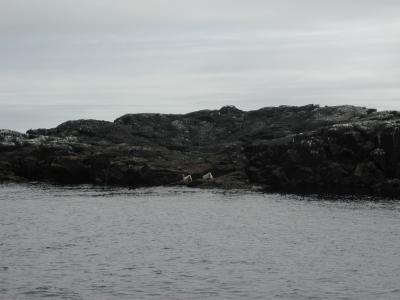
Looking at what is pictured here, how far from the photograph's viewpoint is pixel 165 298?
37031 millimetres

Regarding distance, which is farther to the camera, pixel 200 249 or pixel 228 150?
pixel 228 150

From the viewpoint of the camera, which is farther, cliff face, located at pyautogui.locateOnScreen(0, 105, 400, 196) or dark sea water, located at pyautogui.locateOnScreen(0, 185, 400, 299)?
cliff face, located at pyautogui.locateOnScreen(0, 105, 400, 196)

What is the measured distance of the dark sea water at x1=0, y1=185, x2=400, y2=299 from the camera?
39.6 meters

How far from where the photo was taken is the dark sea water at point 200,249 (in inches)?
1559

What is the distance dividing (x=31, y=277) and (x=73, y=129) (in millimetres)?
118995

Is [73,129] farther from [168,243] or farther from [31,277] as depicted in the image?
[31,277]

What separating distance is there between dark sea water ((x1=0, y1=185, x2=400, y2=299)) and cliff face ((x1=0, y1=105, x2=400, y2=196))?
1880cm

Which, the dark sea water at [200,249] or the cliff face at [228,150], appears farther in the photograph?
the cliff face at [228,150]

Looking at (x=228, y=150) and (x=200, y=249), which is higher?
(x=228, y=150)

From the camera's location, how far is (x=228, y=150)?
431 feet

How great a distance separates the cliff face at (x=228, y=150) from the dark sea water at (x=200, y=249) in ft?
61.7

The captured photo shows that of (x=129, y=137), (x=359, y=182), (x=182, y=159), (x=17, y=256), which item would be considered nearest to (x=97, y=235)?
(x=17, y=256)

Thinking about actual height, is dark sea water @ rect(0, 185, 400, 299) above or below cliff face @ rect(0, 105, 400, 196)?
below

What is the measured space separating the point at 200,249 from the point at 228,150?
78.6 m
